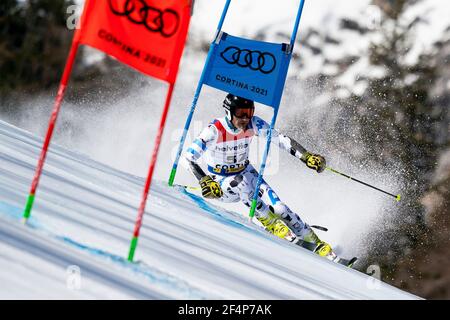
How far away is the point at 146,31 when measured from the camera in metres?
3.16

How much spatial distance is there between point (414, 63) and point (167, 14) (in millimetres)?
29623

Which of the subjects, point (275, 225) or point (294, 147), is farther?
point (294, 147)

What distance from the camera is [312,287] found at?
3811 mm

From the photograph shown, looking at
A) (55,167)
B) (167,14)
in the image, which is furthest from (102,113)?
(167,14)

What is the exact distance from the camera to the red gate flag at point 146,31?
3129mm

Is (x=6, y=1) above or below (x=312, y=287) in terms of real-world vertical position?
above

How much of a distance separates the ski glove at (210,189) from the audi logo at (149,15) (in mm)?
3560

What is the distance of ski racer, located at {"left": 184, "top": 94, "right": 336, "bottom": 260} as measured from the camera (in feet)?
23.2

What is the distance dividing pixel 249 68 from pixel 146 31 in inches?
150

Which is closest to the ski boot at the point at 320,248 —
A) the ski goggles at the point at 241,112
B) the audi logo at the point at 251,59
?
the ski goggles at the point at 241,112

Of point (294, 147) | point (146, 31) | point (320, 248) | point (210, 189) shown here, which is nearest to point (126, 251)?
point (146, 31)

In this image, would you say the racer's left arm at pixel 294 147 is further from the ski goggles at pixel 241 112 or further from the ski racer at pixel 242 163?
the ski goggles at pixel 241 112

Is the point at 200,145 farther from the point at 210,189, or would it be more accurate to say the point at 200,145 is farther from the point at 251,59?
the point at 251,59
